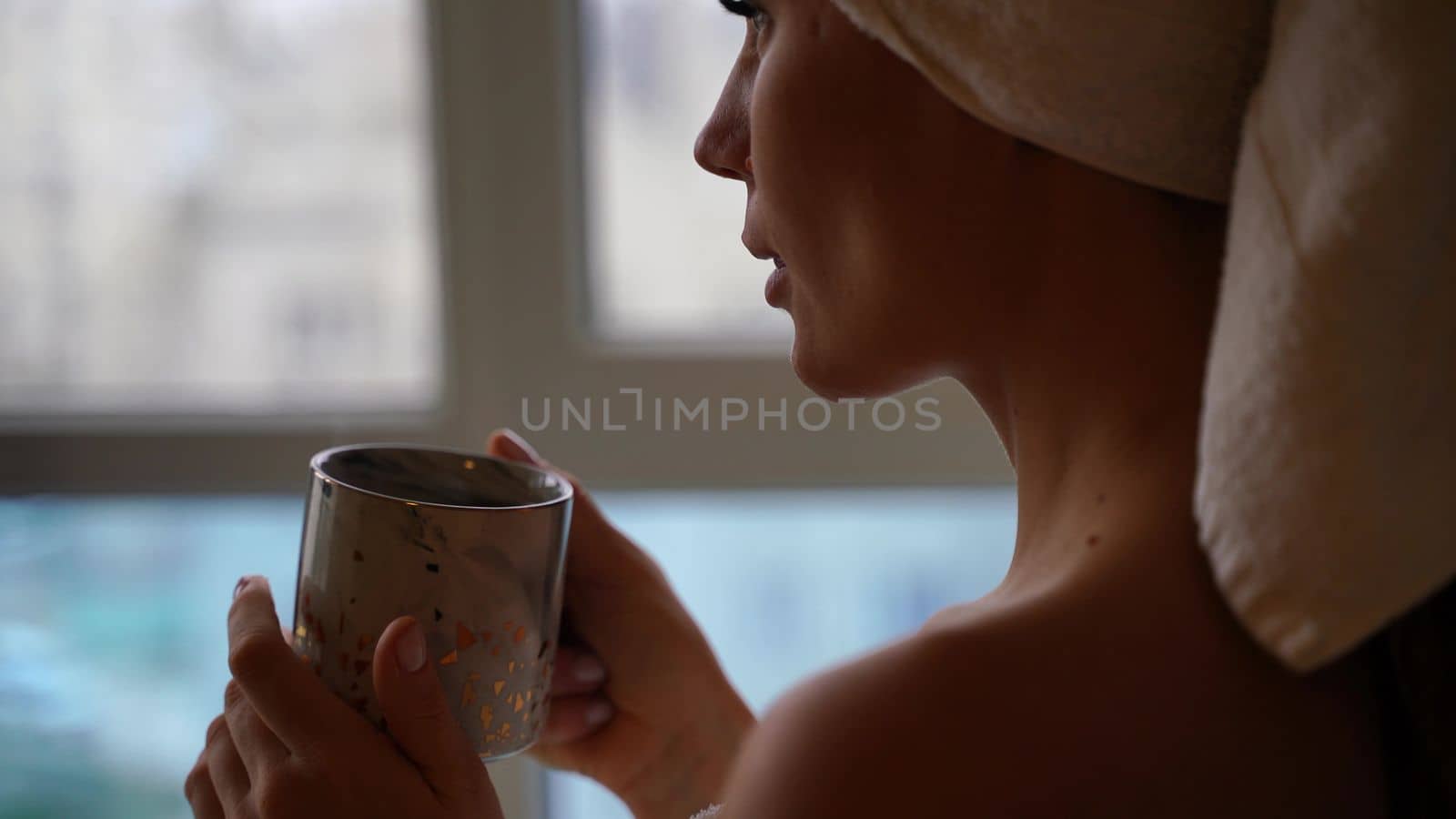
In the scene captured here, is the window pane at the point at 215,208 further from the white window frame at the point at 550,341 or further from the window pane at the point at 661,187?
the window pane at the point at 661,187

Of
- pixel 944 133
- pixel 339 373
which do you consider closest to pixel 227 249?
pixel 339 373

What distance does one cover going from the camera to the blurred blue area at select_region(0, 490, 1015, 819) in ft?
3.34

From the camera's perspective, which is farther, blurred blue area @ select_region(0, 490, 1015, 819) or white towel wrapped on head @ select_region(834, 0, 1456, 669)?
blurred blue area @ select_region(0, 490, 1015, 819)

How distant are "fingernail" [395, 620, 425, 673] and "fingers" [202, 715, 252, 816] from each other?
111 mm

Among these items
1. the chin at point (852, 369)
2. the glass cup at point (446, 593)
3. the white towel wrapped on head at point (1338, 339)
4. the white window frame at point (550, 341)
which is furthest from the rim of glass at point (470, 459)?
the white window frame at point (550, 341)

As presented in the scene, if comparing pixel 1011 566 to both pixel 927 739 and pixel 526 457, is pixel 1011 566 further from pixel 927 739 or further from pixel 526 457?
pixel 526 457

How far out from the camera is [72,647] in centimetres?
110

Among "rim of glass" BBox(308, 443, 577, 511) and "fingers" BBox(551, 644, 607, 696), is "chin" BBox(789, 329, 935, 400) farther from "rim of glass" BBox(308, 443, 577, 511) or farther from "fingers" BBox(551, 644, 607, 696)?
"fingers" BBox(551, 644, 607, 696)

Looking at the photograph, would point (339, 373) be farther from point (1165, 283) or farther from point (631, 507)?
point (1165, 283)

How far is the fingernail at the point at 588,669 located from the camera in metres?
0.64

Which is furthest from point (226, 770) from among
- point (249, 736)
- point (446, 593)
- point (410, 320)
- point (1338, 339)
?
point (410, 320)

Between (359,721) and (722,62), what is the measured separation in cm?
68

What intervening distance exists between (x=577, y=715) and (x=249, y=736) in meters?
0.20

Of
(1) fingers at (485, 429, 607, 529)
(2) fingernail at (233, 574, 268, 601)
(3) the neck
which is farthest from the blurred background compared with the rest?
(3) the neck
